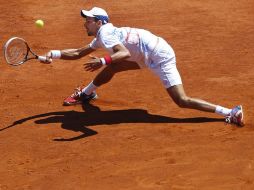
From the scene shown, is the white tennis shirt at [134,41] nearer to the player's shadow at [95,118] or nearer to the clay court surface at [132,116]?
the player's shadow at [95,118]

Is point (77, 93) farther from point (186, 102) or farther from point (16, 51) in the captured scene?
point (186, 102)

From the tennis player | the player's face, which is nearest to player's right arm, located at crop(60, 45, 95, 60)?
the tennis player

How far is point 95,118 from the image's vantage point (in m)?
9.52

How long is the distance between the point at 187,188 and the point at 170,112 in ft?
7.73

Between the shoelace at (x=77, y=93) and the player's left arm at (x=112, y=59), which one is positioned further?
the shoelace at (x=77, y=93)

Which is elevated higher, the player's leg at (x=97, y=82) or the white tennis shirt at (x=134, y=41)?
the white tennis shirt at (x=134, y=41)

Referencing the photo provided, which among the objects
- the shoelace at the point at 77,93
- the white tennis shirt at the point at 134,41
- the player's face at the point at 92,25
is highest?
the player's face at the point at 92,25

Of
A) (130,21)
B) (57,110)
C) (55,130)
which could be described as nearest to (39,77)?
(57,110)

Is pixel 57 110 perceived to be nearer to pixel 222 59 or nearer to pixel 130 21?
pixel 222 59

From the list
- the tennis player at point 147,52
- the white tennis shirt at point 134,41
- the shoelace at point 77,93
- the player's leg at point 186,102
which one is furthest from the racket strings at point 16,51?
the player's leg at point 186,102

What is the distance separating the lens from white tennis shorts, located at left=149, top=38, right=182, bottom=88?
9055 mm

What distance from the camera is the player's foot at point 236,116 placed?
8875mm

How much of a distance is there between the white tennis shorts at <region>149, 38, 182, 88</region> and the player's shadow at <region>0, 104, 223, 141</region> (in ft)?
2.04

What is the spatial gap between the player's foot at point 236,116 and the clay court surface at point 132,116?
0.12 metres
